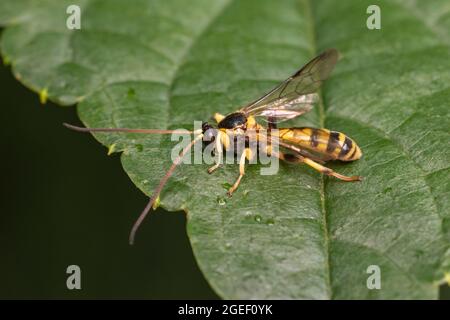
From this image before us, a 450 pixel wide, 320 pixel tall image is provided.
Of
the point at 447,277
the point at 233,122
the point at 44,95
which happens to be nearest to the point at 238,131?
the point at 233,122

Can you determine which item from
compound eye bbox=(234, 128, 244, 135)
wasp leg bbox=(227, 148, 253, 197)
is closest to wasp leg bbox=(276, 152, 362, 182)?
wasp leg bbox=(227, 148, 253, 197)

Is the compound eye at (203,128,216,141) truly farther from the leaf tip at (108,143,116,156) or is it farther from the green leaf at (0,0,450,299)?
the leaf tip at (108,143,116,156)

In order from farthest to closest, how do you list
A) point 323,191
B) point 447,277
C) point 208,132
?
1. point 208,132
2. point 323,191
3. point 447,277

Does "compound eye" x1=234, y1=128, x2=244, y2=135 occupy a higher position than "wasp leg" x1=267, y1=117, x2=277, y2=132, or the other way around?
"wasp leg" x1=267, y1=117, x2=277, y2=132

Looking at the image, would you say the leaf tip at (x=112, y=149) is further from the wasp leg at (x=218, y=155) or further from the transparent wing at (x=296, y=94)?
the transparent wing at (x=296, y=94)

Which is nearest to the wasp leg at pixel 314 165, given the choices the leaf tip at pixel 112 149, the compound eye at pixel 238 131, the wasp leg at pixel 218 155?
the compound eye at pixel 238 131

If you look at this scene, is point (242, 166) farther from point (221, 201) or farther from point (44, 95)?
point (44, 95)
